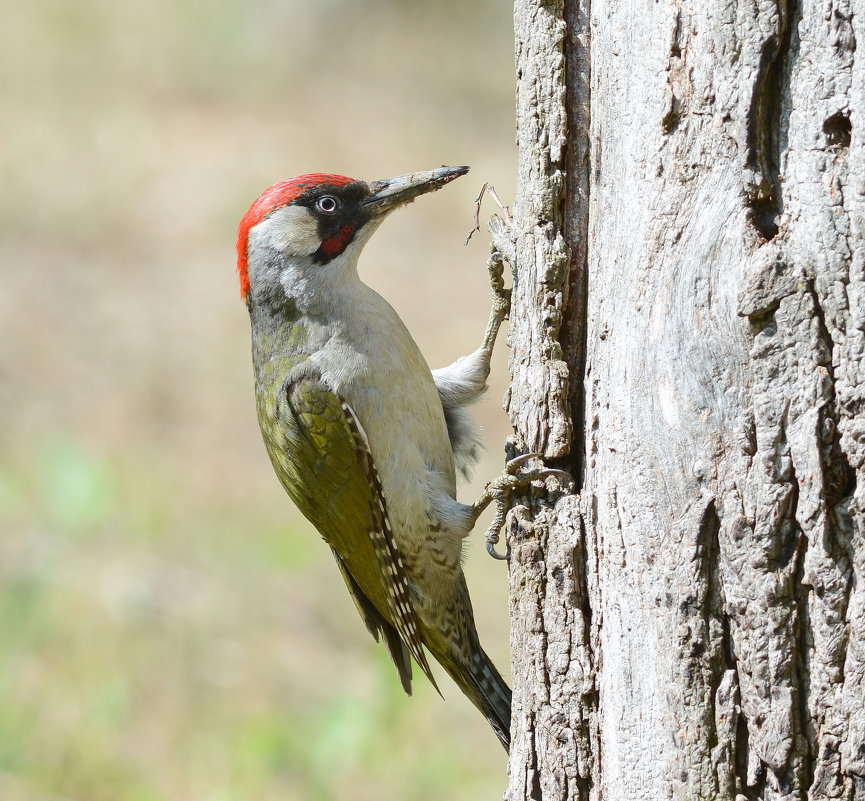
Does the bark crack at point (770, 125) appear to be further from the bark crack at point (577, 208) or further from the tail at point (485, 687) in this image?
the tail at point (485, 687)

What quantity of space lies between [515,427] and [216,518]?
3941 millimetres

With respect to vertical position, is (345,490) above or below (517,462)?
above

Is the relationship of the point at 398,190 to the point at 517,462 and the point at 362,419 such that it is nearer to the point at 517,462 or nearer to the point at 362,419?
the point at 362,419

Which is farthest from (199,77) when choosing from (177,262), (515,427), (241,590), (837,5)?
(837,5)

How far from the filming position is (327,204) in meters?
3.70

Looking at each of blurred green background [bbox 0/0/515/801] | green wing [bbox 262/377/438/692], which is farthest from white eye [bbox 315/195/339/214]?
blurred green background [bbox 0/0/515/801]

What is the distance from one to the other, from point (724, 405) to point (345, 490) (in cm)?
175

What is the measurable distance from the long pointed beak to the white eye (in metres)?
0.10

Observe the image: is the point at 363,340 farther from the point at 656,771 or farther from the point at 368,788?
the point at 368,788

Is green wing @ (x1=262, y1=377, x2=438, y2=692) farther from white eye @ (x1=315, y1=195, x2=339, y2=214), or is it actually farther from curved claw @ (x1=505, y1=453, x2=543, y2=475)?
curved claw @ (x1=505, y1=453, x2=543, y2=475)

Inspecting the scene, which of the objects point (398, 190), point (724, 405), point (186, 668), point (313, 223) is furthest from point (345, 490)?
point (186, 668)

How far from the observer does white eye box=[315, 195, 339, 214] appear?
3695mm

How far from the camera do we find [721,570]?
7.22 ft

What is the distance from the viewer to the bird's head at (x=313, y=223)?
12.1 feet
